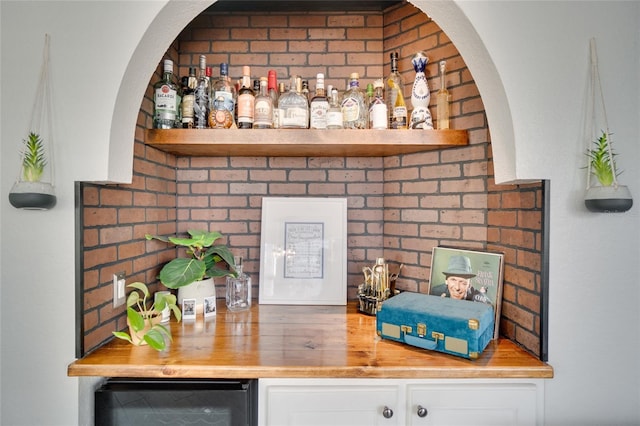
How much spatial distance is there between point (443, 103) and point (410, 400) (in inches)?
47.2

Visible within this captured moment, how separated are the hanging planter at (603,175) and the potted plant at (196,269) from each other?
138 centimetres

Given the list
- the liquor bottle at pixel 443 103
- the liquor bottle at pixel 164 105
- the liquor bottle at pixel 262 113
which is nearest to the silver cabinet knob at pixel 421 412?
the liquor bottle at pixel 443 103

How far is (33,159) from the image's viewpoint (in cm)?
115

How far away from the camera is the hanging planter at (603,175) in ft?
3.61

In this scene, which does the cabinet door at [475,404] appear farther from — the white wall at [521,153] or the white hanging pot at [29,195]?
the white hanging pot at [29,195]

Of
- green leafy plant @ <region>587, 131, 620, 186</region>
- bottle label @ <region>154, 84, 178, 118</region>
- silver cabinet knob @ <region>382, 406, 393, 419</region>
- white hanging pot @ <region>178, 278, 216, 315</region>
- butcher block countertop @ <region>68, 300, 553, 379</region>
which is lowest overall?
silver cabinet knob @ <region>382, 406, 393, 419</region>

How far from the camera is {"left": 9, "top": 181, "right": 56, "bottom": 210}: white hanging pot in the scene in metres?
1.10

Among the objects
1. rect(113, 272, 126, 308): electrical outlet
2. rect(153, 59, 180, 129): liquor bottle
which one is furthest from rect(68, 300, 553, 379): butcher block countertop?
rect(153, 59, 180, 129): liquor bottle

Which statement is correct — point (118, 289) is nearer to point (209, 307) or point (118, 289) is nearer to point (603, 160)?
point (209, 307)

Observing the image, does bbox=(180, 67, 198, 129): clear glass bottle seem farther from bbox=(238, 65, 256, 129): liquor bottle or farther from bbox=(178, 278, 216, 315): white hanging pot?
bbox=(178, 278, 216, 315): white hanging pot

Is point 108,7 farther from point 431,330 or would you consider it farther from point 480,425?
point 480,425

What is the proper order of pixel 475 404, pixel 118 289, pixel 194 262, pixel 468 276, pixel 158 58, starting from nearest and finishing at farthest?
pixel 475 404 < pixel 158 58 < pixel 118 289 < pixel 468 276 < pixel 194 262

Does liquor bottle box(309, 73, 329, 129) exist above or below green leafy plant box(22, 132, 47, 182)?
above

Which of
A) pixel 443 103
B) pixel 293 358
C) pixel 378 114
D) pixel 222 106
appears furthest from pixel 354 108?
pixel 293 358
